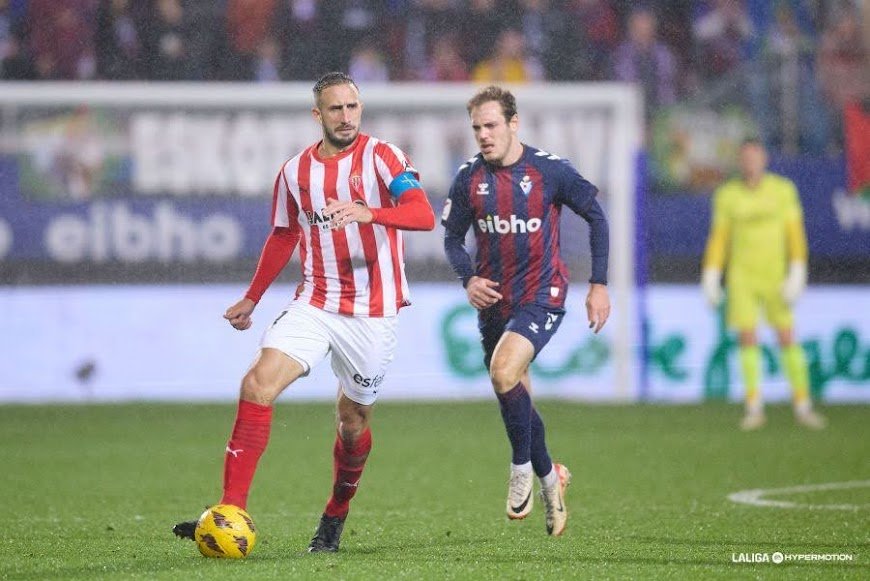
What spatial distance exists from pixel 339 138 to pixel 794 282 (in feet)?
23.7

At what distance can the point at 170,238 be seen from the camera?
47.4ft

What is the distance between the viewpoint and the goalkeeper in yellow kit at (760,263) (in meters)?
13.1

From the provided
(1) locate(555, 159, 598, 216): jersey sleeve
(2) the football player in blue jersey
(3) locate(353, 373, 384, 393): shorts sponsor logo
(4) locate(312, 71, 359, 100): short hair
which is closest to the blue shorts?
(2) the football player in blue jersey

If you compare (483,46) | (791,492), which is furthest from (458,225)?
(483,46)

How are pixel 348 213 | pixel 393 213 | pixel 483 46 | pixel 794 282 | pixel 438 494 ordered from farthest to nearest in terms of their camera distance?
pixel 483 46
pixel 794 282
pixel 438 494
pixel 393 213
pixel 348 213

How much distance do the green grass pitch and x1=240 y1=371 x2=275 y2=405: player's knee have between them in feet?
2.07

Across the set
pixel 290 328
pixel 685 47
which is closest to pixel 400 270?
pixel 290 328

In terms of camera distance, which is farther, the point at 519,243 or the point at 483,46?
the point at 483,46

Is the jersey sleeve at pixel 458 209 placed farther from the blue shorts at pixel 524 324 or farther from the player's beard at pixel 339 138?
the player's beard at pixel 339 138

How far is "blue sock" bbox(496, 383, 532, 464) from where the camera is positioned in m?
7.16

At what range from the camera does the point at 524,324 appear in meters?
7.35

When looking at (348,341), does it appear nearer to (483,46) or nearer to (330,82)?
(330,82)

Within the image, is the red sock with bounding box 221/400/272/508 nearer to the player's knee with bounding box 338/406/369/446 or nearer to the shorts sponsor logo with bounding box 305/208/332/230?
the player's knee with bounding box 338/406/369/446

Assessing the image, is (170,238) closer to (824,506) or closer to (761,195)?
(761,195)
